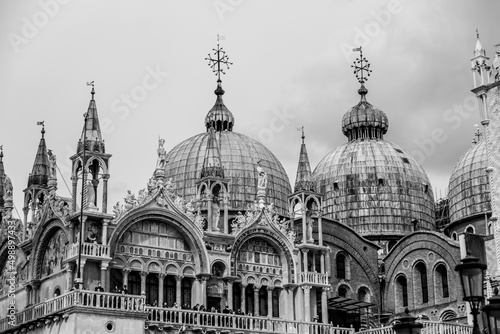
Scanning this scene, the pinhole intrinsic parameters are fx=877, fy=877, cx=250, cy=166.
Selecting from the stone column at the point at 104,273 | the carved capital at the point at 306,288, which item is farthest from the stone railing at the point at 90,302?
the carved capital at the point at 306,288

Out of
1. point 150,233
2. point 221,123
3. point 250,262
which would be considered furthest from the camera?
point 221,123

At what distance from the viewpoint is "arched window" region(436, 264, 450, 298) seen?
5047cm

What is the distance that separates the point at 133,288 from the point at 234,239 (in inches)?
218

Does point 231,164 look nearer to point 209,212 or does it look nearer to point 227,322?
point 209,212

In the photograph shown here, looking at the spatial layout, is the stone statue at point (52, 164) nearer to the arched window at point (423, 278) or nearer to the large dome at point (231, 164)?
the large dome at point (231, 164)

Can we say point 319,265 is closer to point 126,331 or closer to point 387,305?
point 387,305

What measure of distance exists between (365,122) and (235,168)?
605 inches

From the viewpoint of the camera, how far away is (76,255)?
36.6 m

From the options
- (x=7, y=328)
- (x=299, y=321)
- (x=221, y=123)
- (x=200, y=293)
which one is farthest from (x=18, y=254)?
(x=221, y=123)

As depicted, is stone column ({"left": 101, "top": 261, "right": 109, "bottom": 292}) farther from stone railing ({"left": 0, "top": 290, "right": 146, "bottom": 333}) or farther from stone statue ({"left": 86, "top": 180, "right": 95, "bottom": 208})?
stone statue ({"left": 86, "top": 180, "right": 95, "bottom": 208})

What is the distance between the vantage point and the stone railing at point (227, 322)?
36.0 m

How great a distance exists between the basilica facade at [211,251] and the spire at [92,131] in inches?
2.5

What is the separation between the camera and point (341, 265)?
5306cm

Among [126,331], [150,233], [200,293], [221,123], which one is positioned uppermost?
[221,123]
